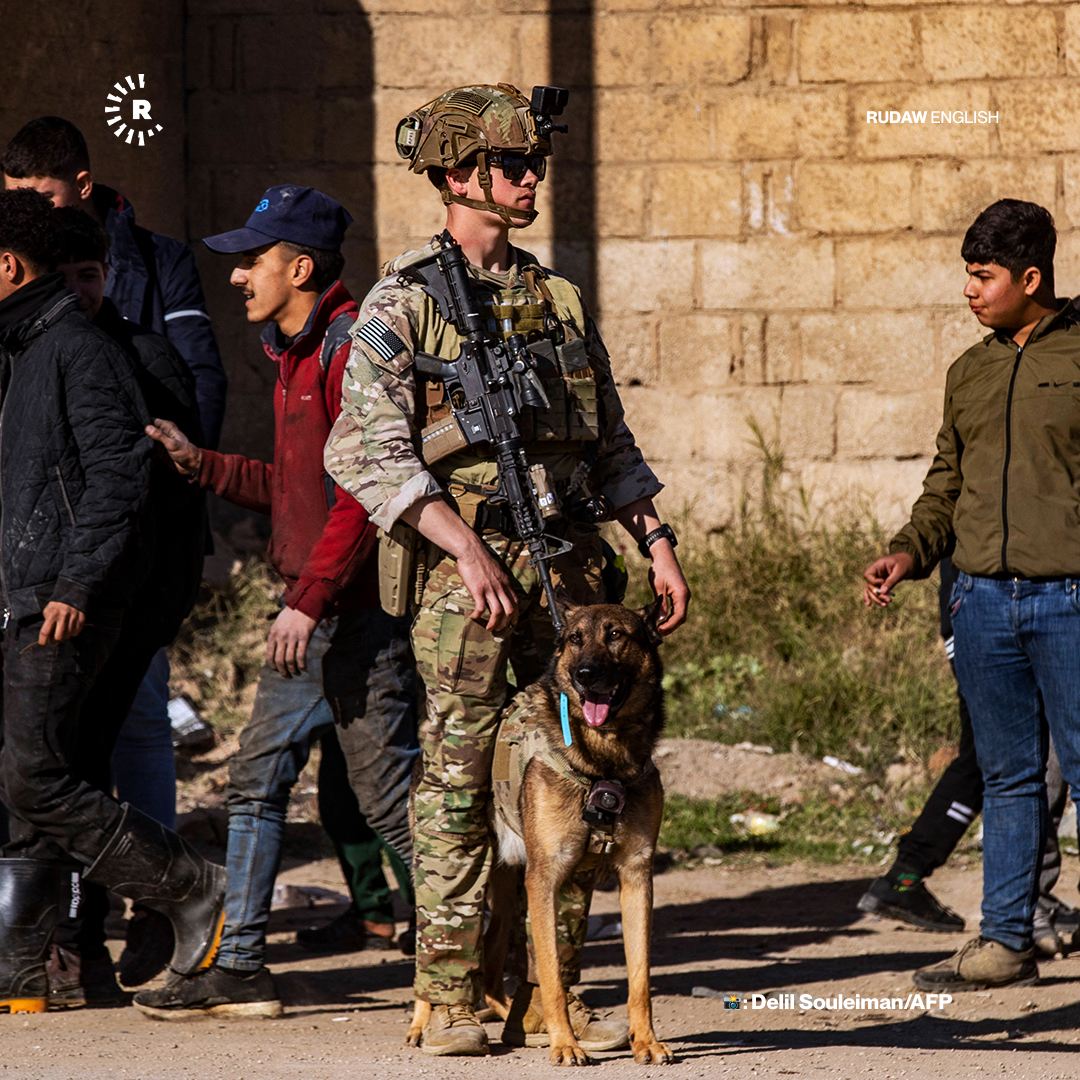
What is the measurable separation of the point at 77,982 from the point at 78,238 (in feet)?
6.98

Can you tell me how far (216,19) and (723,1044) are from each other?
21.7ft

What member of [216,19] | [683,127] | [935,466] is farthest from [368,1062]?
[216,19]

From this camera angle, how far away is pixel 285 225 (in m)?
4.25

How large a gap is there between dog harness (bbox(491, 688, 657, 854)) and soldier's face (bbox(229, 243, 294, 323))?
1.45 metres

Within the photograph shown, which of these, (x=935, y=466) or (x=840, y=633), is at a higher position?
(x=935, y=466)

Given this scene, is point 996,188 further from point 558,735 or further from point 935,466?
point 558,735

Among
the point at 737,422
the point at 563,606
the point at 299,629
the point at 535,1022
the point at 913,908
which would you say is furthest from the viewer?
the point at 737,422

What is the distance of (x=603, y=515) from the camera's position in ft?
12.4

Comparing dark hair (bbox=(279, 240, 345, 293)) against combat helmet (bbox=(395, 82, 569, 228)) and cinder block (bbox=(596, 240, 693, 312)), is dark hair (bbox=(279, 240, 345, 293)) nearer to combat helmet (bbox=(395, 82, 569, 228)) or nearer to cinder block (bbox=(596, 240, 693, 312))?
combat helmet (bbox=(395, 82, 569, 228))

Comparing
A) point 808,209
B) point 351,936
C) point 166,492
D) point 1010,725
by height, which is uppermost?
point 808,209

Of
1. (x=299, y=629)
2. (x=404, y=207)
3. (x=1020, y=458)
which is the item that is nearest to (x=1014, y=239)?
(x=1020, y=458)

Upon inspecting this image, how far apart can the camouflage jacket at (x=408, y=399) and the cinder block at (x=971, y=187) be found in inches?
189

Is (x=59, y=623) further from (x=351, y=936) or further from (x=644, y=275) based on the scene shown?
(x=644, y=275)

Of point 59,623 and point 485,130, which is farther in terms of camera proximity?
point 59,623
